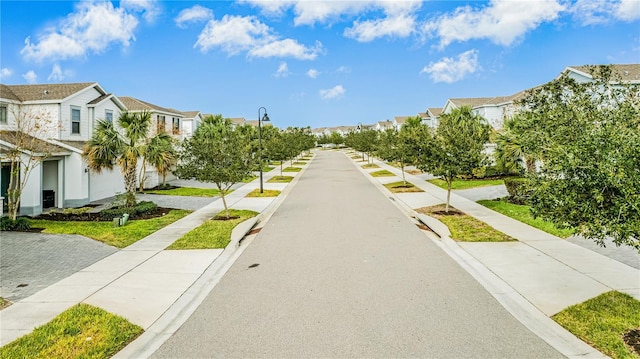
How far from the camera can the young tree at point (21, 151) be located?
15703 millimetres

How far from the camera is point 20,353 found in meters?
5.57

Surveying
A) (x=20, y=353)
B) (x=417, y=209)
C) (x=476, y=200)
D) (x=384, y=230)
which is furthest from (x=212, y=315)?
(x=476, y=200)

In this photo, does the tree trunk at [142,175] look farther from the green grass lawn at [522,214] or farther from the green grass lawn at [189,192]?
the green grass lawn at [522,214]

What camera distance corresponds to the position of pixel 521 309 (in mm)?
7145

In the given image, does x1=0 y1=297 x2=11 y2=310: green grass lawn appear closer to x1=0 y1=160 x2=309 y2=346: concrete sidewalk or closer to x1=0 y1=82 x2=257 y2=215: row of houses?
x1=0 y1=160 x2=309 y2=346: concrete sidewalk

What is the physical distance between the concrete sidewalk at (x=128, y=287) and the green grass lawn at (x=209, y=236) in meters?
0.36

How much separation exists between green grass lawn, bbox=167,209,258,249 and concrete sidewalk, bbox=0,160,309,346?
1.19 feet

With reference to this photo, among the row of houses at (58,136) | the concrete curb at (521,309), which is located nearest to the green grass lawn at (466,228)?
the concrete curb at (521,309)

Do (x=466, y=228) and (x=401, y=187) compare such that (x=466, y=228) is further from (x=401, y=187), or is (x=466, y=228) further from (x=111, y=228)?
(x=401, y=187)

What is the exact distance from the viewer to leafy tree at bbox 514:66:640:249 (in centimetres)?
505

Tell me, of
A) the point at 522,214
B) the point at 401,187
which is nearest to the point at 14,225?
the point at 522,214

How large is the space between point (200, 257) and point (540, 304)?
306 inches

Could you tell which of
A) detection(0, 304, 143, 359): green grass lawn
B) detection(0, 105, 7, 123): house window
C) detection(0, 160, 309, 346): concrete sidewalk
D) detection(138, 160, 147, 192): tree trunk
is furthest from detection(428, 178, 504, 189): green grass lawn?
detection(0, 105, 7, 123): house window

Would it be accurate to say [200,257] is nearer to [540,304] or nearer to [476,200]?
[540,304]
